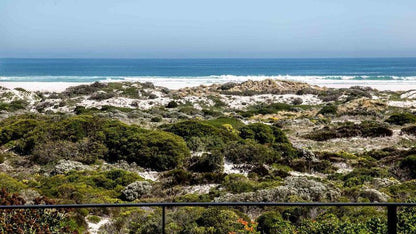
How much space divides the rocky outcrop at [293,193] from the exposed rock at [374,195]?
2.18ft

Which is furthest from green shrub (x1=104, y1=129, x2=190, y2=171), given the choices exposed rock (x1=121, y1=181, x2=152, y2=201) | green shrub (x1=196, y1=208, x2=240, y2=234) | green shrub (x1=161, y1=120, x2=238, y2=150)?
green shrub (x1=196, y1=208, x2=240, y2=234)

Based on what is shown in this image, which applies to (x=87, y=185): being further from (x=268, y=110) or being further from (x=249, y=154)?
(x=268, y=110)

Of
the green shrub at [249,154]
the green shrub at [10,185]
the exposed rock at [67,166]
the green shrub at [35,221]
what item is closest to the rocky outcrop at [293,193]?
the green shrub at [35,221]

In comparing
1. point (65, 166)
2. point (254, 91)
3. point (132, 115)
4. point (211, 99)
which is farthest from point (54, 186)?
point (254, 91)

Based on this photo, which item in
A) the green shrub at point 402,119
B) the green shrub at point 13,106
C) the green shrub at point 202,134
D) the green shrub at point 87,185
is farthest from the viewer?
the green shrub at point 13,106

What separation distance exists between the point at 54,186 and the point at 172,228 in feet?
17.1

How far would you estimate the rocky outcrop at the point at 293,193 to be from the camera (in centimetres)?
933

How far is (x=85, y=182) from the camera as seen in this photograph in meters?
11.2

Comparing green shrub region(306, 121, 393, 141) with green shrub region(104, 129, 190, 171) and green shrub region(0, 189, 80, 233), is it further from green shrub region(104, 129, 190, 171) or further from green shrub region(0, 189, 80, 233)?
green shrub region(0, 189, 80, 233)

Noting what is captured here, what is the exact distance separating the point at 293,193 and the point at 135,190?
4.25 metres

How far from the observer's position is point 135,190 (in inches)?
418

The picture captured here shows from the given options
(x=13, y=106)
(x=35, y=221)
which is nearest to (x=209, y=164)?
(x=35, y=221)

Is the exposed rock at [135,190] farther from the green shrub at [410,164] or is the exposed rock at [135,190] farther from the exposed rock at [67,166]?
the green shrub at [410,164]

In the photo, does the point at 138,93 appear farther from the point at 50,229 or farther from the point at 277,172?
the point at 50,229
